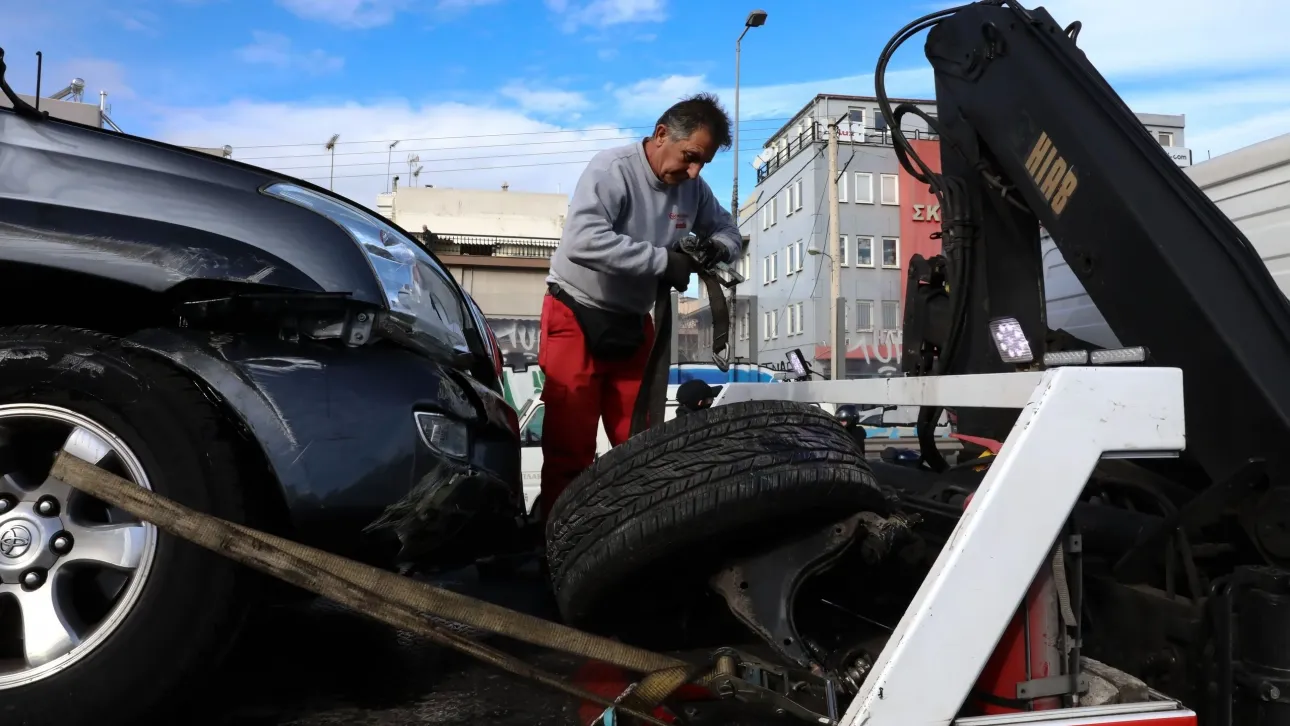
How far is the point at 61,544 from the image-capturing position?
1603mm

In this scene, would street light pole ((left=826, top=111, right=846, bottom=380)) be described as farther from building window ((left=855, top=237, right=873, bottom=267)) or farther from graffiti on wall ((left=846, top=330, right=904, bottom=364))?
building window ((left=855, top=237, right=873, bottom=267))

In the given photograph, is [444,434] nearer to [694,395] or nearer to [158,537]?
[158,537]

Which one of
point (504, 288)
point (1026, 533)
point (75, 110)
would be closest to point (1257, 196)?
point (1026, 533)

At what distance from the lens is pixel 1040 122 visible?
2.23m

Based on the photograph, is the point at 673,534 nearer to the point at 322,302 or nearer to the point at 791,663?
the point at 791,663

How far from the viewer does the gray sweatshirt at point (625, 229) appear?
2.54m

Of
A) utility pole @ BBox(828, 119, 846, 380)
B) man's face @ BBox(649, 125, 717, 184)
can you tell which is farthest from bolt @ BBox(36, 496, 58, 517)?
utility pole @ BBox(828, 119, 846, 380)

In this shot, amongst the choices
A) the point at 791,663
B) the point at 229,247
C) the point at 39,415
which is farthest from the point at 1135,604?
the point at 39,415

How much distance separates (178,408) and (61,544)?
34cm

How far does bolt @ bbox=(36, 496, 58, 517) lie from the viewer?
5.28 ft

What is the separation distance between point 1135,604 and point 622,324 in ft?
5.60

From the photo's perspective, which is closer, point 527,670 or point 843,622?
point 527,670

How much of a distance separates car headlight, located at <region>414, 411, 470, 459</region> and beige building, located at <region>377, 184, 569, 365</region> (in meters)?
22.8

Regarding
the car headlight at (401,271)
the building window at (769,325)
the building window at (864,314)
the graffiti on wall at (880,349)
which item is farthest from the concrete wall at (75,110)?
the building window at (769,325)
